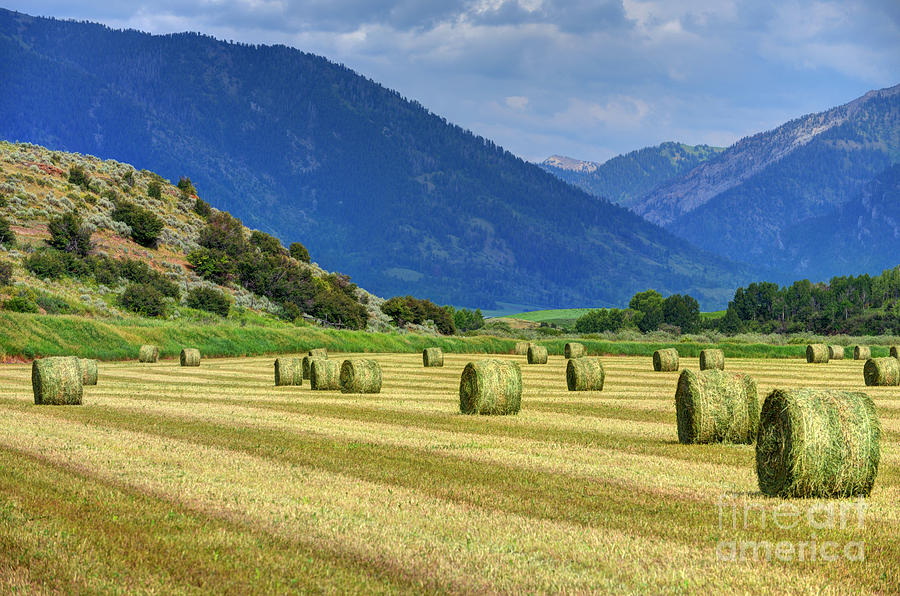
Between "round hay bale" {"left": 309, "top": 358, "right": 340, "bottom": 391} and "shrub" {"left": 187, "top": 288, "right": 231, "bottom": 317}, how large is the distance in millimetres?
67316

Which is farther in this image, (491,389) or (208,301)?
(208,301)

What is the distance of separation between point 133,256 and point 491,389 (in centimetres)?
9224

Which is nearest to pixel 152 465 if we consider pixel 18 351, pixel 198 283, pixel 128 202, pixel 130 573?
pixel 130 573

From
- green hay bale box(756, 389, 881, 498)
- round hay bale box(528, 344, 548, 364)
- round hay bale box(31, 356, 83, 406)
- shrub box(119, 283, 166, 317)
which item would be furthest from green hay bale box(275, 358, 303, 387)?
shrub box(119, 283, 166, 317)

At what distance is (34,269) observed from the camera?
9344 centimetres

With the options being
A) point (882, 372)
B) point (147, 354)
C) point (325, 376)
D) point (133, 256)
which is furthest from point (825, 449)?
point (133, 256)

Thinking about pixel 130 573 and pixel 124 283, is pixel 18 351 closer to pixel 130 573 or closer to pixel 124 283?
pixel 124 283

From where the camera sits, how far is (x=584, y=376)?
125ft

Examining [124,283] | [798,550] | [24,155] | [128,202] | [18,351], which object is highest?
[24,155]

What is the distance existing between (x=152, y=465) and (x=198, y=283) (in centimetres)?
9906

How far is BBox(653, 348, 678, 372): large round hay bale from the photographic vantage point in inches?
2179

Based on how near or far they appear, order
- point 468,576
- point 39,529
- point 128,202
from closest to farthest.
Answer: point 468,576, point 39,529, point 128,202

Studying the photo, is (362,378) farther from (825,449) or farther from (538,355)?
(538,355)

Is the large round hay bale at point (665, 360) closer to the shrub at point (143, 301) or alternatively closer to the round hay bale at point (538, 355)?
the round hay bale at point (538, 355)
